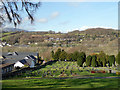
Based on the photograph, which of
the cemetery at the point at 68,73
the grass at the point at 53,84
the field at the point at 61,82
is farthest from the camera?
the cemetery at the point at 68,73

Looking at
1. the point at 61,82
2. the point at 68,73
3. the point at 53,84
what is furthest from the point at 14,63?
the point at 53,84

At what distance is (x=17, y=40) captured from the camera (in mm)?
99812

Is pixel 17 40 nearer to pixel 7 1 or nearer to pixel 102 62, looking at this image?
pixel 102 62

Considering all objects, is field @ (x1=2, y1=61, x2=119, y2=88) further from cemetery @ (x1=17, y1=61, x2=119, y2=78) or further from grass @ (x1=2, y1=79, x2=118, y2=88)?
cemetery @ (x1=17, y1=61, x2=119, y2=78)

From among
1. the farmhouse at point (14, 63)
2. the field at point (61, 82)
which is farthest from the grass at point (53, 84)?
the farmhouse at point (14, 63)

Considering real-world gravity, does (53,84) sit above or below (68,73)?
above

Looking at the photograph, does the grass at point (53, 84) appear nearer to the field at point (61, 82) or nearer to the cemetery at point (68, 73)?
the field at point (61, 82)

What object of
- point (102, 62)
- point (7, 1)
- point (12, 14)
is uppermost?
point (7, 1)

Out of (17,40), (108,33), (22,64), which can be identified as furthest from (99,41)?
(22,64)

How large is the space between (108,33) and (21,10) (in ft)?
336

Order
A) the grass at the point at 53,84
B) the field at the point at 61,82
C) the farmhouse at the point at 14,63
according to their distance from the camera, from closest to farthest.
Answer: the grass at the point at 53,84, the field at the point at 61,82, the farmhouse at the point at 14,63

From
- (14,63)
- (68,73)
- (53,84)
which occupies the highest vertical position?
(53,84)

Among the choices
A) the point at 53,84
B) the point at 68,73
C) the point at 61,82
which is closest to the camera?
the point at 53,84

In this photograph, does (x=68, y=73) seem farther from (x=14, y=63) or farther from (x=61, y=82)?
(x=14, y=63)
